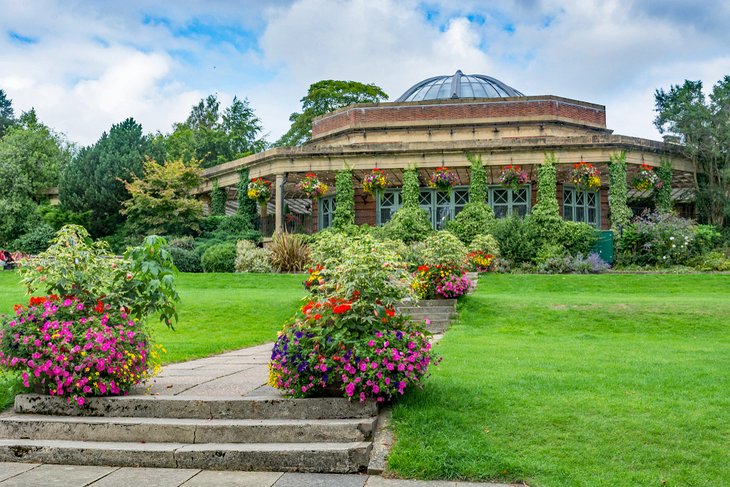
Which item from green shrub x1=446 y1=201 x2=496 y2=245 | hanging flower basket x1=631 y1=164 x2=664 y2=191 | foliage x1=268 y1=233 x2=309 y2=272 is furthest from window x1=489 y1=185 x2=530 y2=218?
Answer: foliage x1=268 y1=233 x2=309 y2=272

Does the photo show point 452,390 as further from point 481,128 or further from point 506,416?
point 481,128

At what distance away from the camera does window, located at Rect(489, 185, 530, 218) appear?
25003mm

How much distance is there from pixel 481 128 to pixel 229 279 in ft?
45.0

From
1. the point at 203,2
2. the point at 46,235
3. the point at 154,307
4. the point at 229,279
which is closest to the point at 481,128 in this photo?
the point at 229,279

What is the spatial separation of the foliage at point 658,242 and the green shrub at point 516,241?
2.89 meters

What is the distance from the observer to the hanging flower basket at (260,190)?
24.3 m

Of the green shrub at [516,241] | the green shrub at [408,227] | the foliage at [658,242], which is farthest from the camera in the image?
the green shrub at [408,227]

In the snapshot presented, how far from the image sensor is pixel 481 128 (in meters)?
28.0

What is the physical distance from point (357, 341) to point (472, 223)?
16.7 metres

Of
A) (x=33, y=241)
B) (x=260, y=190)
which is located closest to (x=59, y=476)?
(x=260, y=190)

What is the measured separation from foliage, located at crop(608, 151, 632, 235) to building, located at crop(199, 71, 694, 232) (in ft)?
1.12

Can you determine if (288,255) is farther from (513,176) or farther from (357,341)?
(357,341)

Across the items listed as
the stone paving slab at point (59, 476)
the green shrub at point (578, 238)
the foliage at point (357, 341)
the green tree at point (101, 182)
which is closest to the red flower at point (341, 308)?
the foliage at point (357, 341)

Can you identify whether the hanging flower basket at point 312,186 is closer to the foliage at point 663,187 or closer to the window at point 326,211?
the window at point 326,211
